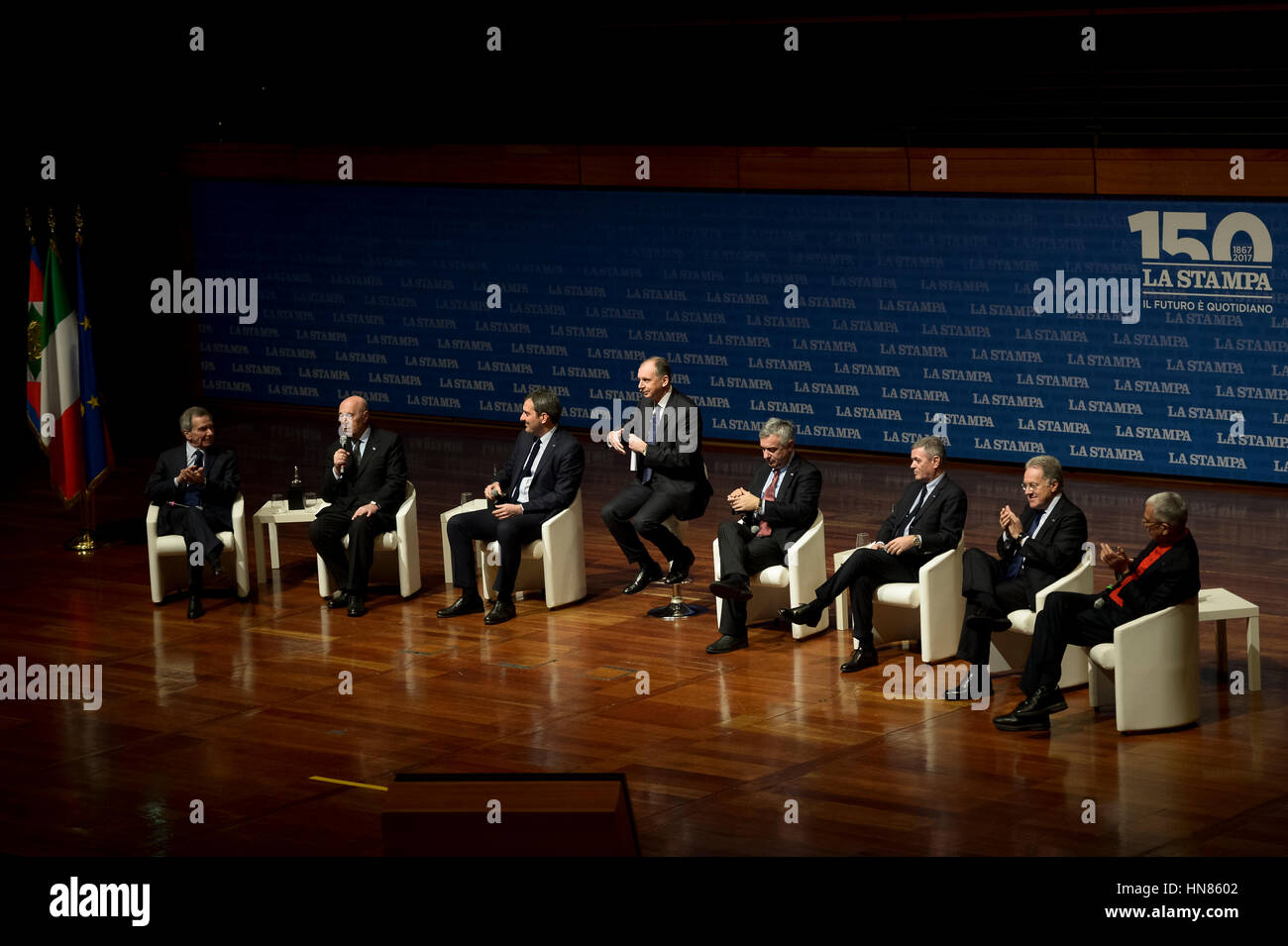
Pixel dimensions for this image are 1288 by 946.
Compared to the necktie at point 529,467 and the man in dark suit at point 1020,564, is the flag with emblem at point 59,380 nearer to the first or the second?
the necktie at point 529,467

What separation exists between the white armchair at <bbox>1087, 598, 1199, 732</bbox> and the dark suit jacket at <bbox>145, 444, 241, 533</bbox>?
5216 mm

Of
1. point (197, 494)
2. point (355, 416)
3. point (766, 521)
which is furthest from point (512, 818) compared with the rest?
point (197, 494)

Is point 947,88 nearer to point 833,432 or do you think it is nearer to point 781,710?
point 833,432

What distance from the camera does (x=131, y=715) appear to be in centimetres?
859

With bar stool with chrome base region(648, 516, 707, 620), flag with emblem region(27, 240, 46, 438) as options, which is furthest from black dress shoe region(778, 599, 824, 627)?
flag with emblem region(27, 240, 46, 438)

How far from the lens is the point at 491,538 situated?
10.3 metres

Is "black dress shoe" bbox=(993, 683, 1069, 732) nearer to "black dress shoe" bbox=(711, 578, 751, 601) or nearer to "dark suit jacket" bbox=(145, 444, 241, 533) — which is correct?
"black dress shoe" bbox=(711, 578, 751, 601)

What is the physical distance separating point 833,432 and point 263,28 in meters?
7.21

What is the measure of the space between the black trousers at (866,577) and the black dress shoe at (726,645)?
0.67 m

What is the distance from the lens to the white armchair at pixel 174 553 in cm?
1055

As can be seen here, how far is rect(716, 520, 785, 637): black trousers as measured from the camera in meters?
9.48

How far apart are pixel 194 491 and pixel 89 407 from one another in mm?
2029

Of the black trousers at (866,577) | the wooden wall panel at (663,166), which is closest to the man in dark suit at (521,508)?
the black trousers at (866,577)

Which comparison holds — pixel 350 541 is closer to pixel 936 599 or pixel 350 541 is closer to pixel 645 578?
pixel 645 578
